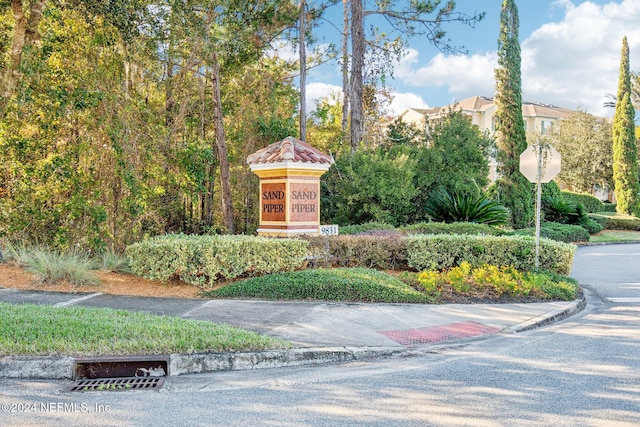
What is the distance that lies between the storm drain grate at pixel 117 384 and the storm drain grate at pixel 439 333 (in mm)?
2857

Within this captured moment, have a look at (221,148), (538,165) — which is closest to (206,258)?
(221,148)

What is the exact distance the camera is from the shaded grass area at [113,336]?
19.1 feet

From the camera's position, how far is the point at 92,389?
5.21 m

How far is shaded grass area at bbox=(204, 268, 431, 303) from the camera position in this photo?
9.29 meters

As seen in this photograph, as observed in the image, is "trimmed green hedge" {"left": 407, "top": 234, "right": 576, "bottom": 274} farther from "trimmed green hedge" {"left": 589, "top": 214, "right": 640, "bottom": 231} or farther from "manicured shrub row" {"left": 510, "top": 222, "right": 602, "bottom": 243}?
"trimmed green hedge" {"left": 589, "top": 214, "right": 640, "bottom": 231}

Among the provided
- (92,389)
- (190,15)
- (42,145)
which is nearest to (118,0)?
(190,15)

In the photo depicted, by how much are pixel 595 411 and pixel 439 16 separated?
16.8 meters

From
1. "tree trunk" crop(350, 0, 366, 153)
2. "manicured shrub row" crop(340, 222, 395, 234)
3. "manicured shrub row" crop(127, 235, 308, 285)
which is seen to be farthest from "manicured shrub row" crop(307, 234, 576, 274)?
"tree trunk" crop(350, 0, 366, 153)

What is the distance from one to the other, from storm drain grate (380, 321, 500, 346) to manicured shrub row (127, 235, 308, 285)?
3763mm

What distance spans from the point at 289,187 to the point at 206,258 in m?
3.00

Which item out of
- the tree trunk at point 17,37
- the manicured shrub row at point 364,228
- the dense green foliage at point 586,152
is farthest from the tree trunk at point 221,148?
the dense green foliage at point 586,152

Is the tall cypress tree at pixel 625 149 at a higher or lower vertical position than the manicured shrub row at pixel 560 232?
higher

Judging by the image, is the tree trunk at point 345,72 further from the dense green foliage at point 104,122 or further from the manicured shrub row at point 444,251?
the manicured shrub row at point 444,251

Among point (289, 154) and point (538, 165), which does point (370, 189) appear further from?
point (538, 165)
